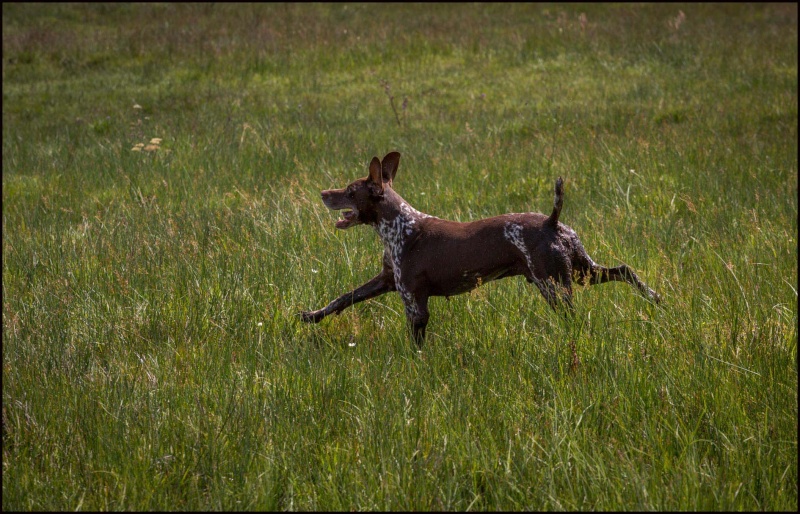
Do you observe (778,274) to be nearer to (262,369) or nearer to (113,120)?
(262,369)

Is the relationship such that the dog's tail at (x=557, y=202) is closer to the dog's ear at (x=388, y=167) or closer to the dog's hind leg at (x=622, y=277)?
the dog's hind leg at (x=622, y=277)

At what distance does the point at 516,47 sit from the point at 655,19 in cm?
414

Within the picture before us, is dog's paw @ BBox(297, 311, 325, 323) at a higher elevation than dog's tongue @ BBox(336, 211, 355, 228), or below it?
below

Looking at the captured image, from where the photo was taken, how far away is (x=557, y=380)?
13.4 ft

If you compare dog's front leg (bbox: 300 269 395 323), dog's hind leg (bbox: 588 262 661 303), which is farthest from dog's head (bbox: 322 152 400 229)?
dog's hind leg (bbox: 588 262 661 303)

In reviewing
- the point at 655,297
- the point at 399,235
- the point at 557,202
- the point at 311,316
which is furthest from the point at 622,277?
the point at 311,316

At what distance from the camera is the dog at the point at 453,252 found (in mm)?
4180

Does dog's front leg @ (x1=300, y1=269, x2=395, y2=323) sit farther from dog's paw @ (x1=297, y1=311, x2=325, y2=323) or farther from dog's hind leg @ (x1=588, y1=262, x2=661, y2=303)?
dog's hind leg @ (x1=588, y1=262, x2=661, y2=303)

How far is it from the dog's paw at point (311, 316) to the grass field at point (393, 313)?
0.15 m

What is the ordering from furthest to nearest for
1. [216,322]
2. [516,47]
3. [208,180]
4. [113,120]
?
[516,47] < [113,120] < [208,180] < [216,322]

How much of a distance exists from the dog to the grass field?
0.23 meters

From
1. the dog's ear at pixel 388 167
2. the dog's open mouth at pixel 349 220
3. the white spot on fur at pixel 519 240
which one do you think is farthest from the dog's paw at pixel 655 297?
the dog's open mouth at pixel 349 220

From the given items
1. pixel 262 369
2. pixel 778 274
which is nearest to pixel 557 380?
pixel 262 369

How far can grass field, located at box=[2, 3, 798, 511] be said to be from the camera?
10.6 feet
